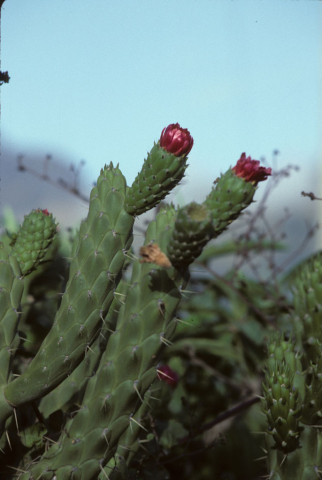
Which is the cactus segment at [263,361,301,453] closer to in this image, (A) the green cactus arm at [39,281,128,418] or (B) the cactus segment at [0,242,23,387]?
(A) the green cactus arm at [39,281,128,418]

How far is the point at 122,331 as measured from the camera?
1.61m

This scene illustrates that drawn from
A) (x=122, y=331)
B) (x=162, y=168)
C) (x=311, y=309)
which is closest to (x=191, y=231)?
(x=162, y=168)

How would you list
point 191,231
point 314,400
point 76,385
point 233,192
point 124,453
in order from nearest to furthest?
point 191,231 → point 233,192 → point 314,400 → point 124,453 → point 76,385

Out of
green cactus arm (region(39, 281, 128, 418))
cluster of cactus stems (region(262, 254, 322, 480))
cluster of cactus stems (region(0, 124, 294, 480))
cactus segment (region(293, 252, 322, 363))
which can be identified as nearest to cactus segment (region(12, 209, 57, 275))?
cluster of cactus stems (region(0, 124, 294, 480))

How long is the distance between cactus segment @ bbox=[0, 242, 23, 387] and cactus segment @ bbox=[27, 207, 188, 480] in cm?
32

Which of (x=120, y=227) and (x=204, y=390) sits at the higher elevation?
(x=120, y=227)

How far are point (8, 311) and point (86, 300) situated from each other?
0.30m

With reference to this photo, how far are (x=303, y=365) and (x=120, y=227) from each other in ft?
3.02

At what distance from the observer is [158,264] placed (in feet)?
4.78

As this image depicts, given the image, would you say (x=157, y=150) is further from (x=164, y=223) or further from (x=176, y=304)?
(x=176, y=304)

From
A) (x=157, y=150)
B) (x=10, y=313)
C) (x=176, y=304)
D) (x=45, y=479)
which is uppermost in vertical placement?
(x=157, y=150)

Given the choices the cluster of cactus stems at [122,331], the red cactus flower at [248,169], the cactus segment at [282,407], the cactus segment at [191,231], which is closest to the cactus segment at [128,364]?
the cluster of cactus stems at [122,331]

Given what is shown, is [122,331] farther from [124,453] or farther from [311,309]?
[311,309]

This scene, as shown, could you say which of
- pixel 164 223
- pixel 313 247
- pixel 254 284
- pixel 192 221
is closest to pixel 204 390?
pixel 254 284
